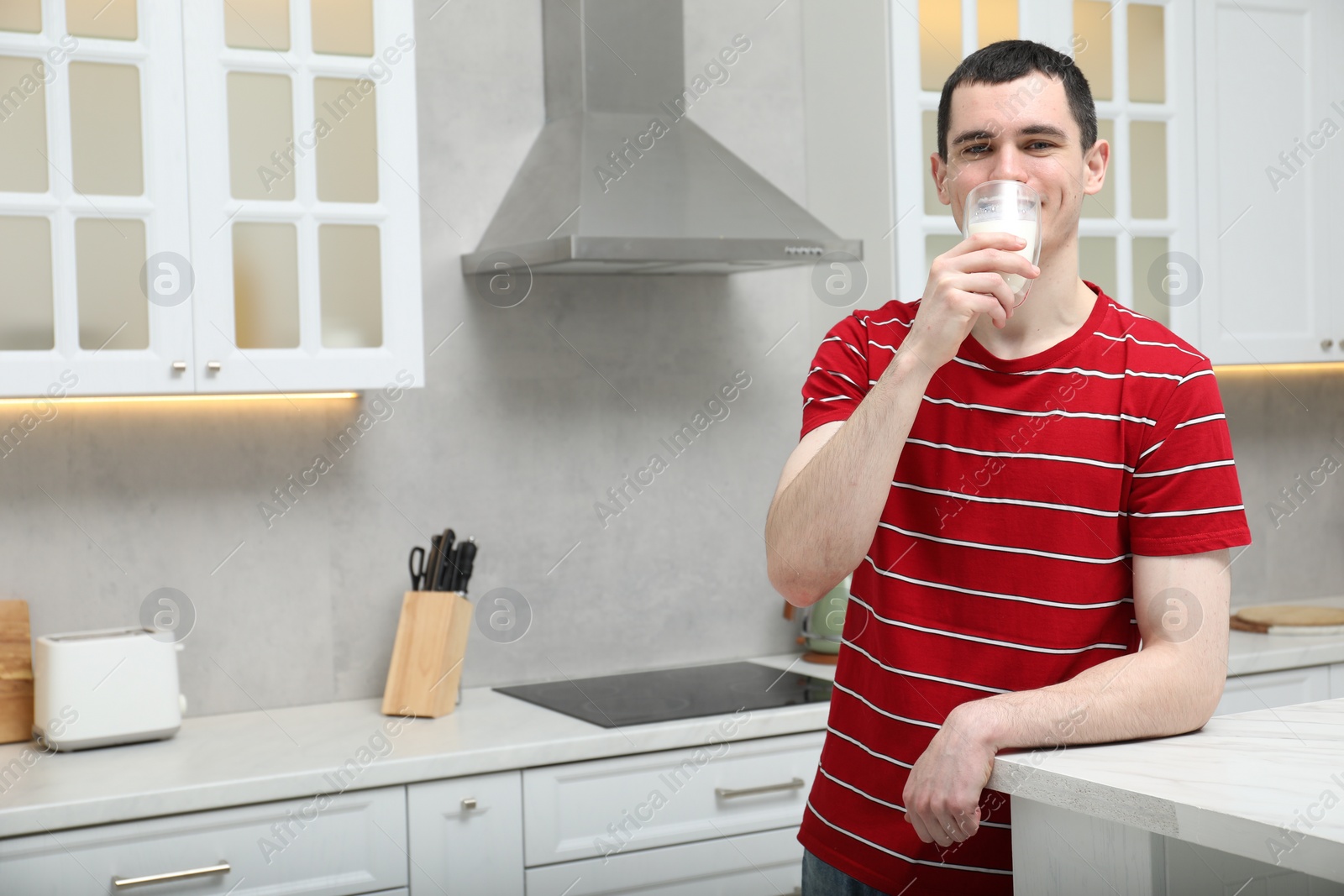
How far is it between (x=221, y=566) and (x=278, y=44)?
0.98 m

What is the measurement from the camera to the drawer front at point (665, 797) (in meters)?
2.19

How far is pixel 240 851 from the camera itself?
1.98m

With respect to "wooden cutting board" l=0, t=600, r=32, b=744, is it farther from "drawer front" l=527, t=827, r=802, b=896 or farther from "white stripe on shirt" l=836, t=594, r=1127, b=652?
"white stripe on shirt" l=836, t=594, r=1127, b=652

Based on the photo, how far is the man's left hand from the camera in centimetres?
109

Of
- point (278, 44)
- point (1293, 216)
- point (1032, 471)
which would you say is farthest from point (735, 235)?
point (1293, 216)

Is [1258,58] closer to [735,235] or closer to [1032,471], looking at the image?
[735,235]

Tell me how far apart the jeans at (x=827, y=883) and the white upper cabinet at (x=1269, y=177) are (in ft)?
6.52

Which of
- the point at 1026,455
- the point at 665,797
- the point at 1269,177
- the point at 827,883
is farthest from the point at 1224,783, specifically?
the point at 1269,177

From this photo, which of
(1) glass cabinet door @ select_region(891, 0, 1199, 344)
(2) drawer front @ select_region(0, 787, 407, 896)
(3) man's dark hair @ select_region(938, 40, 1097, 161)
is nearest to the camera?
(3) man's dark hair @ select_region(938, 40, 1097, 161)

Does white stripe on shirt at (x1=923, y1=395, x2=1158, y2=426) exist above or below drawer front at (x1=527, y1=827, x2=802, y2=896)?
above

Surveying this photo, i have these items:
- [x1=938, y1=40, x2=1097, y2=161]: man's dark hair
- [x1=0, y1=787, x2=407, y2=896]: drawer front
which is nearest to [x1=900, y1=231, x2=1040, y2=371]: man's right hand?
[x1=938, y1=40, x2=1097, y2=161]: man's dark hair

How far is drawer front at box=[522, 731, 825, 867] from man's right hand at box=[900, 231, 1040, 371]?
47.7 inches

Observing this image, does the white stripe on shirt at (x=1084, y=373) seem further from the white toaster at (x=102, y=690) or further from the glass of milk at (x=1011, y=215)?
the white toaster at (x=102, y=690)

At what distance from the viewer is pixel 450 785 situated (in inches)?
83.0
